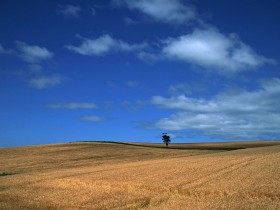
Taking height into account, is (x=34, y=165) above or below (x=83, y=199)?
above

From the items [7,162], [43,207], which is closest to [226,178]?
[43,207]

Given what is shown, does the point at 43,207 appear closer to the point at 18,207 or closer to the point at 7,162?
the point at 18,207

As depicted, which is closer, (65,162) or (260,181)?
(260,181)

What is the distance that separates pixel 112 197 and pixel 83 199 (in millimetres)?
1522

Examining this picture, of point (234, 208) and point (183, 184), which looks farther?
point (183, 184)

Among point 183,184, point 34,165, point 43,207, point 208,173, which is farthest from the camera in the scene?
point 34,165

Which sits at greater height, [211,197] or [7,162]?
[7,162]

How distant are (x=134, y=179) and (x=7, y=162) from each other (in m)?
28.7

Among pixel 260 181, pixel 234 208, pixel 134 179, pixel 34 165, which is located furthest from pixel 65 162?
pixel 234 208

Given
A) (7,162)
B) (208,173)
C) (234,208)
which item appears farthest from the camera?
(7,162)

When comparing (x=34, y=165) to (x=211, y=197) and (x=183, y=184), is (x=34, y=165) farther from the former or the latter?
(x=211, y=197)

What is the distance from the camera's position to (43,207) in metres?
20.8

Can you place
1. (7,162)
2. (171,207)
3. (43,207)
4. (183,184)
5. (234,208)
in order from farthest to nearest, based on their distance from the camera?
(7,162) → (183,184) → (43,207) → (171,207) → (234,208)

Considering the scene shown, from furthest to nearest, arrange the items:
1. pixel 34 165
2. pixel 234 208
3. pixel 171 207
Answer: pixel 34 165, pixel 171 207, pixel 234 208
